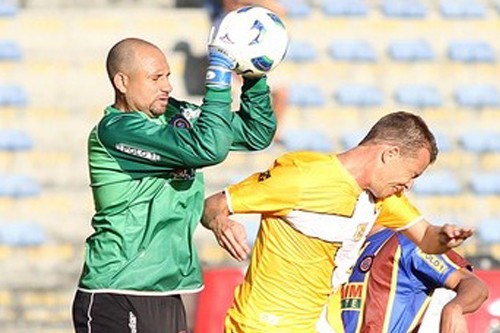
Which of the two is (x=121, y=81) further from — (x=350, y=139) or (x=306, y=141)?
(x=350, y=139)

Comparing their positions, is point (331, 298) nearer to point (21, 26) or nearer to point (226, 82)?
point (226, 82)

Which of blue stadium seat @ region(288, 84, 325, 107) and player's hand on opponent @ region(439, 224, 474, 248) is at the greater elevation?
player's hand on opponent @ region(439, 224, 474, 248)

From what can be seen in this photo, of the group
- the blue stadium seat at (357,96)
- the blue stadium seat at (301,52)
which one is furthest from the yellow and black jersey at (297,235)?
the blue stadium seat at (301,52)

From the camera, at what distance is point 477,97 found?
1170 cm

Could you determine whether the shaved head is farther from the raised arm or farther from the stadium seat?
the stadium seat

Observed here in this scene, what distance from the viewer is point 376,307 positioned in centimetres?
600

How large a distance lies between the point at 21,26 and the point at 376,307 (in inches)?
258

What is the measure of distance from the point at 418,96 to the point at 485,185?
0.97 meters

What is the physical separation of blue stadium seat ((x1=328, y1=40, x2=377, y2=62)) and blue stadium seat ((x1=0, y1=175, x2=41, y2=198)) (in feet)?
8.68

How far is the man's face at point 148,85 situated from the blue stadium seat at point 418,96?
260 inches

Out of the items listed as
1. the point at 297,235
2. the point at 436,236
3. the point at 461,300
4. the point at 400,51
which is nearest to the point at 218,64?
the point at 297,235

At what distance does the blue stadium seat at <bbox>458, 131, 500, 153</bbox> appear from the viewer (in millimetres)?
11461

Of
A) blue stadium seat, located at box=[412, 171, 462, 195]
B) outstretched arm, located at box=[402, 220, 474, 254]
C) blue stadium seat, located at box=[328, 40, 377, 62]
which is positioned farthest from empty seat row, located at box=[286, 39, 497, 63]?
outstretched arm, located at box=[402, 220, 474, 254]

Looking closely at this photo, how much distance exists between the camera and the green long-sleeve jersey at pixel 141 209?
506cm
